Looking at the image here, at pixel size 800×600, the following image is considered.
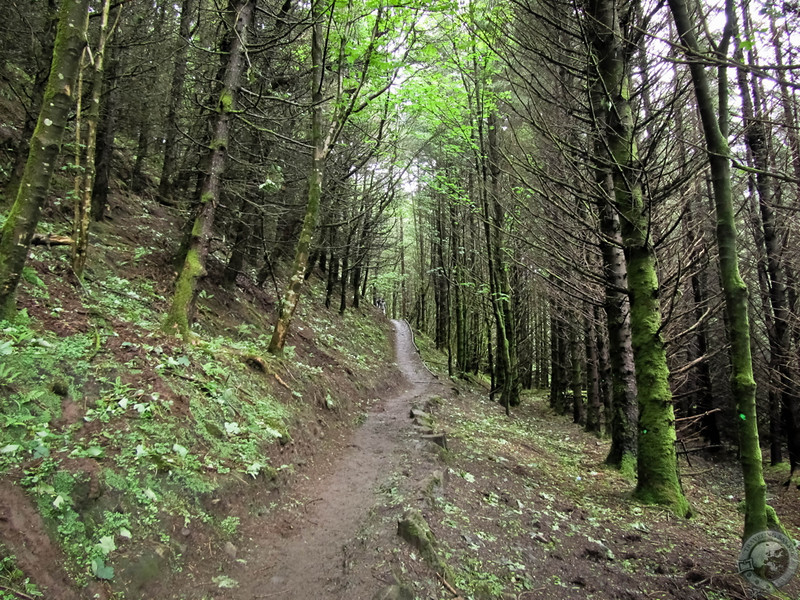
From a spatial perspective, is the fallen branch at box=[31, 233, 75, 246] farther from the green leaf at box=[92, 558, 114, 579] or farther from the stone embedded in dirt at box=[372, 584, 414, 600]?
the stone embedded in dirt at box=[372, 584, 414, 600]

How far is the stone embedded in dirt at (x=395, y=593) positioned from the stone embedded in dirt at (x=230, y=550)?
4.76 ft

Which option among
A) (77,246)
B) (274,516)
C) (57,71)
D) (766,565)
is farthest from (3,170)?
(766,565)

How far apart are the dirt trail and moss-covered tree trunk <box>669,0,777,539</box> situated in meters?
3.15

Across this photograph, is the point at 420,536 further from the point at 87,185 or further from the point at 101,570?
the point at 87,185

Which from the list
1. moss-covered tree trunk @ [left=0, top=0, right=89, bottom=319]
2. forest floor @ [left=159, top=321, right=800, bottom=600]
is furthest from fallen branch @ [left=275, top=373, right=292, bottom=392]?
moss-covered tree trunk @ [left=0, top=0, right=89, bottom=319]

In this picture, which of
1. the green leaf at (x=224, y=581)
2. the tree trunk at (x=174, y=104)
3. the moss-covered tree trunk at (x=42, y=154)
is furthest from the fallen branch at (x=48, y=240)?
the tree trunk at (x=174, y=104)

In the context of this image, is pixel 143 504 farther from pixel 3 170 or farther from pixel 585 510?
pixel 3 170

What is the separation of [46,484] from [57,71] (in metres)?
3.94

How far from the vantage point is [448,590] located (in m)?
3.27

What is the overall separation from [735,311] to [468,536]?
3.22m

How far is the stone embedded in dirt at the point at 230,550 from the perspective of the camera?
367cm

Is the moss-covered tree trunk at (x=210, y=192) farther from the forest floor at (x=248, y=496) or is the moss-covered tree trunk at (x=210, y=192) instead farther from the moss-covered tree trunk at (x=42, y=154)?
the moss-covered tree trunk at (x=42, y=154)

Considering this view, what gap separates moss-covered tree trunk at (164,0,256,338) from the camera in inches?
253

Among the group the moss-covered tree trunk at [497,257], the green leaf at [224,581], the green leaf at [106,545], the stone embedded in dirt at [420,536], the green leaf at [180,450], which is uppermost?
the moss-covered tree trunk at [497,257]
